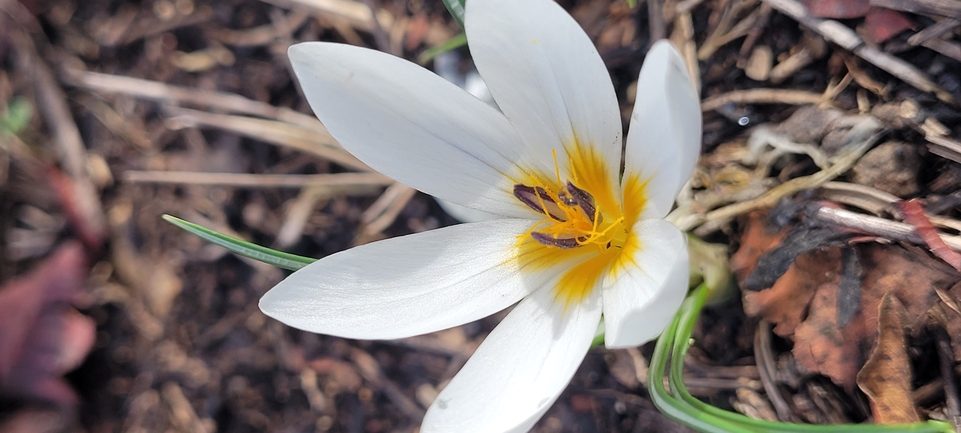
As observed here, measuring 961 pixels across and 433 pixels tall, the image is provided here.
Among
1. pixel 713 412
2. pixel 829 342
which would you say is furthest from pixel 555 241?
pixel 829 342

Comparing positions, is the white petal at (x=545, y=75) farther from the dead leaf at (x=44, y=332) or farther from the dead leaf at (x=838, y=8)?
the dead leaf at (x=44, y=332)

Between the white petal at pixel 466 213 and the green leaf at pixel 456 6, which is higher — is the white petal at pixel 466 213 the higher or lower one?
the lower one

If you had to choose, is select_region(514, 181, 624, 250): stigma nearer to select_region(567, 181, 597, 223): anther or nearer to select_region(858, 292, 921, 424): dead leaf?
select_region(567, 181, 597, 223): anther

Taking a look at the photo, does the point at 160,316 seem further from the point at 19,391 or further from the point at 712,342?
the point at 712,342

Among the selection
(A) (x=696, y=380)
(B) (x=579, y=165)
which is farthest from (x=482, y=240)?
(A) (x=696, y=380)

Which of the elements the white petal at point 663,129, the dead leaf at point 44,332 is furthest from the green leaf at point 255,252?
the dead leaf at point 44,332

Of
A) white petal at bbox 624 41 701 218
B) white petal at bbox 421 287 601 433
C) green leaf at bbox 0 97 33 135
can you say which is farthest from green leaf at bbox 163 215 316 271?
green leaf at bbox 0 97 33 135

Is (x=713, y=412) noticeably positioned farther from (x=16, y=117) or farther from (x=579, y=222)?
(x=16, y=117)

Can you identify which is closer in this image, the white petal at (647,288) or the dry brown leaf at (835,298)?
the white petal at (647,288)
